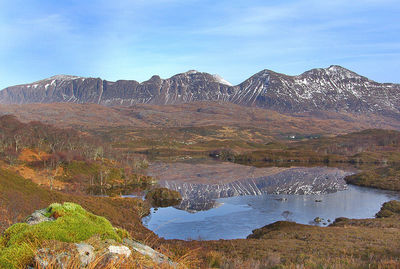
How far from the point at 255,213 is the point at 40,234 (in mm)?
48381

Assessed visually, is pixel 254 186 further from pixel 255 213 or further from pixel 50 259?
pixel 50 259

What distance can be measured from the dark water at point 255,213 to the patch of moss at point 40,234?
27.9m

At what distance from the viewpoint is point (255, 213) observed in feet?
168

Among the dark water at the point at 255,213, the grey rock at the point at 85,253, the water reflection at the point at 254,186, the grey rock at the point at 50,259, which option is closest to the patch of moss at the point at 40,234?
the grey rock at the point at 50,259

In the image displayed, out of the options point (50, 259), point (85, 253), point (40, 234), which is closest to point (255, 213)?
point (40, 234)

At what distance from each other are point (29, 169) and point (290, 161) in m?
103

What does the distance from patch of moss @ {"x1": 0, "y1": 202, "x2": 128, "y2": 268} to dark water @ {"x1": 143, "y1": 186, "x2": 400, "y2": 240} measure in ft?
91.5

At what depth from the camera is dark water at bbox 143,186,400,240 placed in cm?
4084

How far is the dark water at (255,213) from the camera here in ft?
134

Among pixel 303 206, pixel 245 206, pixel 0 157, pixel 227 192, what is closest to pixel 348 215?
pixel 303 206

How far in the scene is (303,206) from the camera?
57375 mm

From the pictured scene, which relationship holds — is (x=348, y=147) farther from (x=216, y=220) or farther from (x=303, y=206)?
(x=216, y=220)

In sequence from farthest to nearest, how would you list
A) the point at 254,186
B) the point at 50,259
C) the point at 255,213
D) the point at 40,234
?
the point at 254,186
the point at 255,213
the point at 40,234
the point at 50,259

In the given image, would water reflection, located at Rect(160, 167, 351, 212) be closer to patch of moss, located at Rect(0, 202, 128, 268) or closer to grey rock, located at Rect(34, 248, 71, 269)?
patch of moss, located at Rect(0, 202, 128, 268)
